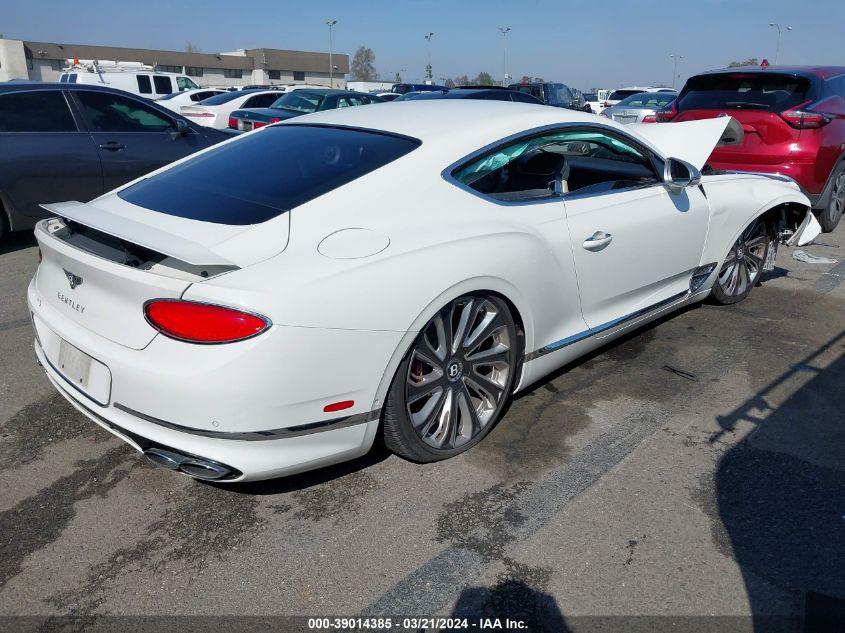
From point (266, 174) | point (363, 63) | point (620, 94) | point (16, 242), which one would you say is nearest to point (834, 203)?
point (266, 174)

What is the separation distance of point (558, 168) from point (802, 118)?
14.7 feet

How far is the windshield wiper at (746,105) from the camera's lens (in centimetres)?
706

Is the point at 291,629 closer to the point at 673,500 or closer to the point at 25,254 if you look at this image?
the point at 673,500

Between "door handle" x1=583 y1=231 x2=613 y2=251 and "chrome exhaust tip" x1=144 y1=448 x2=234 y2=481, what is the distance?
197 cm

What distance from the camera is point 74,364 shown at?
272 cm

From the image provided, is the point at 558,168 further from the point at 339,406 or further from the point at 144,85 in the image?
the point at 144,85

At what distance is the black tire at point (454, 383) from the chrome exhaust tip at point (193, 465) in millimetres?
662

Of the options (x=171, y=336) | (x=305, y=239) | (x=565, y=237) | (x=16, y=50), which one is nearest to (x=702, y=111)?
(x=565, y=237)

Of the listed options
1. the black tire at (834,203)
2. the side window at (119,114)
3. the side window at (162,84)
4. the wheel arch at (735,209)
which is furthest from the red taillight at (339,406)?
the side window at (162,84)

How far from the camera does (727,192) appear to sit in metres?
4.55

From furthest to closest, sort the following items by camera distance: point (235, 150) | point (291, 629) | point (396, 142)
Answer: point (235, 150), point (396, 142), point (291, 629)

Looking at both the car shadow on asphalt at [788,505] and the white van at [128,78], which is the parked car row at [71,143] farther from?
the white van at [128,78]

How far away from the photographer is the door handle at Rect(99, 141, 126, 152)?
691 centimetres

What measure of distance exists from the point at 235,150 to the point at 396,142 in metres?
0.91
